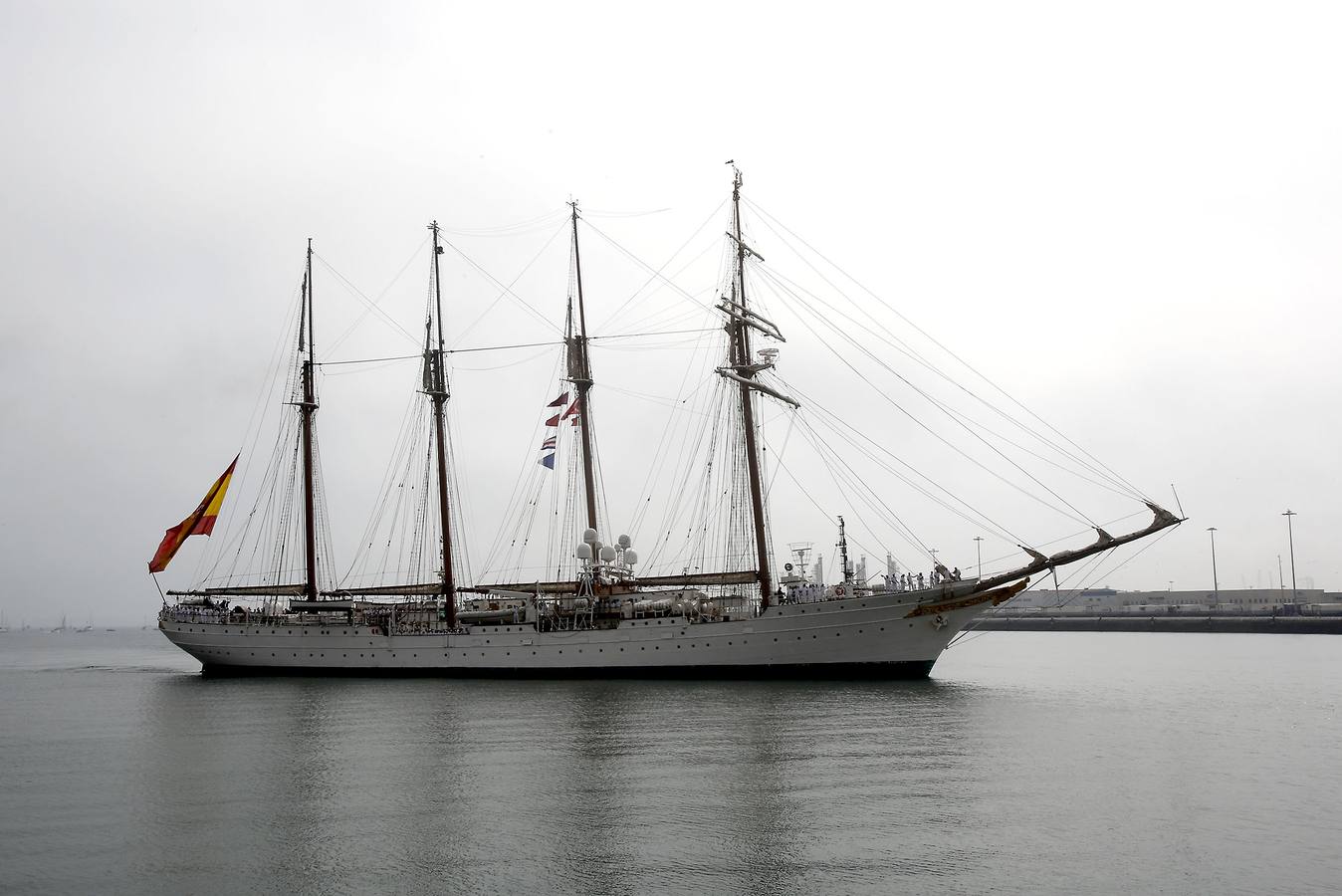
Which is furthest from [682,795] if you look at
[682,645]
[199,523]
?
[199,523]

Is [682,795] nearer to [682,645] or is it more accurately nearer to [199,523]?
[682,645]

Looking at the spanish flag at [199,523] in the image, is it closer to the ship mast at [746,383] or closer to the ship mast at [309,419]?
the ship mast at [309,419]

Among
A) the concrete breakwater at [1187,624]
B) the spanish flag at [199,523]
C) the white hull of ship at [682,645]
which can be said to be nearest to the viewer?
the white hull of ship at [682,645]

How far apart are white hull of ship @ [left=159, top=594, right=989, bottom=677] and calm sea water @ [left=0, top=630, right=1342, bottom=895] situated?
4784mm

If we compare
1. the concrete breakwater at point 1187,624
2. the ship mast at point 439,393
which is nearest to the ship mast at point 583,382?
the ship mast at point 439,393

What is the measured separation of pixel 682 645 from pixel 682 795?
2732 centimetres

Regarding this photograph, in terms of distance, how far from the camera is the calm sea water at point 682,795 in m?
17.5

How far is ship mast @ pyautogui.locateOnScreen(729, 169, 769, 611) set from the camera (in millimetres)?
51594

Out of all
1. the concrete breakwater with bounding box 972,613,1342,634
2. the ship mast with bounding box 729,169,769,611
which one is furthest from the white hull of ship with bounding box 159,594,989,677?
the concrete breakwater with bounding box 972,613,1342,634

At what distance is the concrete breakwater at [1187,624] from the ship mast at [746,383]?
209ft

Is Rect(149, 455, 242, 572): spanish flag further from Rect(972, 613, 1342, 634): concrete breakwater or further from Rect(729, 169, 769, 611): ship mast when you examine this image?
Rect(972, 613, 1342, 634): concrete breakwater

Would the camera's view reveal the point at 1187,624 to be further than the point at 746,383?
Yes

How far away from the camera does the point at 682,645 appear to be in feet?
164

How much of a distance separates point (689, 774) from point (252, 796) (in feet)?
38.2
